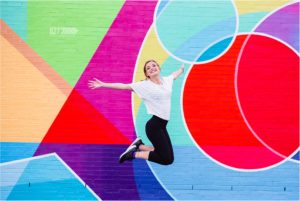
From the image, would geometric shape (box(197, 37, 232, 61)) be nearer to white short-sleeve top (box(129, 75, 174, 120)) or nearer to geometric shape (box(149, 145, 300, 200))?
white short-sleeve top (box(129, 75, 174, 120))

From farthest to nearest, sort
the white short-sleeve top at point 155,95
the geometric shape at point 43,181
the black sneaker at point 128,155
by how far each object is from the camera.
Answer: the geometric shape at point 43,181, the black sneaker at point 128,155, the white short-sleeve top at point 155,95

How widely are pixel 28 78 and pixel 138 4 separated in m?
2.17

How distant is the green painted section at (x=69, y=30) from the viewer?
20.1 ft

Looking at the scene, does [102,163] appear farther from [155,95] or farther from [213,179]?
[213,179]

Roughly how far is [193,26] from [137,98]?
58.7 inches

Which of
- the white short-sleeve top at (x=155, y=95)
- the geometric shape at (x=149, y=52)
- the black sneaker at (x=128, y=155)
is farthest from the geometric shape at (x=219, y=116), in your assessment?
the black sneaker at (x=128, y=155)

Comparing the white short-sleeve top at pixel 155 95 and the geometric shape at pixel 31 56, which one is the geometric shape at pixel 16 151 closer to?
the geometric shape at pixel 31 56

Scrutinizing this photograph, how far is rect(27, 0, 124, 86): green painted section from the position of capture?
6.12 metres

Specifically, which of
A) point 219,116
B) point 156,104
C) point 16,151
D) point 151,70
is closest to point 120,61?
point 151,70

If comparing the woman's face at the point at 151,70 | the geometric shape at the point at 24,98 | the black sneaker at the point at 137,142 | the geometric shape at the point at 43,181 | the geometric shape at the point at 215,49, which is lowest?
the geometric shape at the point at 43,181

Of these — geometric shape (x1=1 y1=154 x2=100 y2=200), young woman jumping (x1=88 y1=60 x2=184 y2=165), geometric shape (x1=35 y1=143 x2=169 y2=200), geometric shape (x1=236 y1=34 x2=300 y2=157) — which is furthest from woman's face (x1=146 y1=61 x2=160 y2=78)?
geometric shape (x1=1 y1=154 x2=100 y2=200)

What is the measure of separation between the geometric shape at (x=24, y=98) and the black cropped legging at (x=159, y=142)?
167 cm

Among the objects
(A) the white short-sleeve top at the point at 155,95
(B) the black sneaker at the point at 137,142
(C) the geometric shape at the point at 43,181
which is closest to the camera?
(A) the white short-sleeve top at the point at 155,95

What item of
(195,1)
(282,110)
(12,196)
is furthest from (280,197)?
(12,196)
